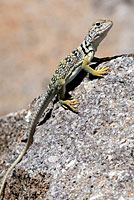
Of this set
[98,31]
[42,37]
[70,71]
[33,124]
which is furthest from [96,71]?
[42,37]

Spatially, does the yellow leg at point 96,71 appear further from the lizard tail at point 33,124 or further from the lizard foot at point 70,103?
the lizard tail at point 33,124

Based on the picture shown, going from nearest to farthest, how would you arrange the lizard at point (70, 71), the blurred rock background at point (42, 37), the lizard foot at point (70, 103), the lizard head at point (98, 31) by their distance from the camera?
the lizard foot at point (70, 103) < the lizard at point (70, 71) < the lizard head at point (98, 31) < the blurred rock background at point (42, 37)

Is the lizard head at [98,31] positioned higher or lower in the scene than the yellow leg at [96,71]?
higher

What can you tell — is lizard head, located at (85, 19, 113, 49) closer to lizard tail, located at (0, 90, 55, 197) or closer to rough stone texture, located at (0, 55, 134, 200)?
rough stone texture, located at (0, 55, 134, 200)

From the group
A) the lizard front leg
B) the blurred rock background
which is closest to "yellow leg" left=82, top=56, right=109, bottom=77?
the lizard front leg

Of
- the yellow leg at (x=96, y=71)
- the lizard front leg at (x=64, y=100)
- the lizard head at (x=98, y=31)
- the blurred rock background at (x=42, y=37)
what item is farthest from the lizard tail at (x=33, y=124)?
the blurred rock background at (x=42, y=37)

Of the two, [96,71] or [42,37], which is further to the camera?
[42,37]

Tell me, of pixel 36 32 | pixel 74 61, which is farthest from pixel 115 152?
pixel 36 32

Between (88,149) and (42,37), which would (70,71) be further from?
(42,37)
